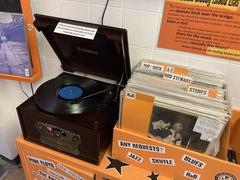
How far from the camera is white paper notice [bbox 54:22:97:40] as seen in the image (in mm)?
782

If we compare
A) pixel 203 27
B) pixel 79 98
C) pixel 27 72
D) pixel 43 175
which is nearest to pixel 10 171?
pixel 43 175

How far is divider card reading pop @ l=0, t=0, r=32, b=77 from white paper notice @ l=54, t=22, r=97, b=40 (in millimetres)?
287

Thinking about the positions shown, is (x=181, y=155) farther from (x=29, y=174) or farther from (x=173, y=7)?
(x=29, y=174)

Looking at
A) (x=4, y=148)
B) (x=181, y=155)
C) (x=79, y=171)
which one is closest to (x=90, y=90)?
(x=79, y=171)

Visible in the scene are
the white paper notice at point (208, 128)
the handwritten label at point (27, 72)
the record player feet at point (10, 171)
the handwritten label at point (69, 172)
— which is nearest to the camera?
the white paper notice at point (208, 128)

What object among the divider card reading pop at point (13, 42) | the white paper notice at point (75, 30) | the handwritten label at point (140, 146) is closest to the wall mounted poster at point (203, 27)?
the white paper notice at point (75, 30)

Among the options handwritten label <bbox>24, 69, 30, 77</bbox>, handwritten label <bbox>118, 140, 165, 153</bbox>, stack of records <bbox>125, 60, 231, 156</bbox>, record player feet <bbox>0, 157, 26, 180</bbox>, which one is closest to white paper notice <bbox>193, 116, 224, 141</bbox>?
stack of records <bbox>125, 60, 231, 156</bbox>

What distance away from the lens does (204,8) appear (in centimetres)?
78

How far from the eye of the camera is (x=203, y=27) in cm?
82

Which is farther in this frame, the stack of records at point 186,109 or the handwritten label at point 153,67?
the handwritten label at point 153,67

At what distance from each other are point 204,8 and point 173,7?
4.3 inches

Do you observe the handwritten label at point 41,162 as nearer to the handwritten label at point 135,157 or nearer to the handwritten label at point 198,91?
the handwritten label at point 135,157

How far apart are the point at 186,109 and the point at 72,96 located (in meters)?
0.45

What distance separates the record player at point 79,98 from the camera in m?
0.79
